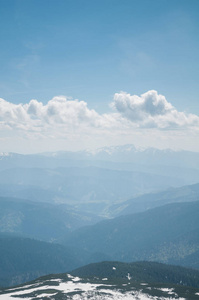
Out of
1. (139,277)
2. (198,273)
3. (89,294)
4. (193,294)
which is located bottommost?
(198,273)

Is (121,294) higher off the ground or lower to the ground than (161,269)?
higher

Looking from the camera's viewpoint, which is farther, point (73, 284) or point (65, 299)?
point (73, 284)

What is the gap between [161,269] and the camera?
180000mm

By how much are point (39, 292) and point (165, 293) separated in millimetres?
53072

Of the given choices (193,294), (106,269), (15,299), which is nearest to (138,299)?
(193,294)

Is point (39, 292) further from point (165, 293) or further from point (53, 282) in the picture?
point (165, 293)

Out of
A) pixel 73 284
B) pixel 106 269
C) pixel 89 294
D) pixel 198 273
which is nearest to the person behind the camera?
pixel 89 294

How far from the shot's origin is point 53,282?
118 metres

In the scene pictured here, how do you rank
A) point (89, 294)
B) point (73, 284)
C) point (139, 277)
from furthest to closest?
point (139, 277)
point (73, 284)
point (89, 294)

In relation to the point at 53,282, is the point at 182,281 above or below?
below

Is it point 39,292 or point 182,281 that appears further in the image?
point 182,281

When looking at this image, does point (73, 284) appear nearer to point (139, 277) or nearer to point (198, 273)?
point (139, 277)

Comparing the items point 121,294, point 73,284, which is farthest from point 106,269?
point 121,294

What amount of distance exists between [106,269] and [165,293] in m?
90.5
